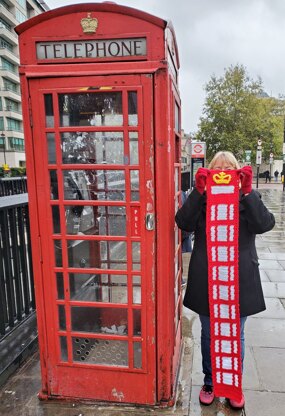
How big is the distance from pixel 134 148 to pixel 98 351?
60.4 inches

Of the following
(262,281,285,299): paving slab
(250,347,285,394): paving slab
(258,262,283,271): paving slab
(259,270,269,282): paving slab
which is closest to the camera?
(250,347,285,394): paving slab

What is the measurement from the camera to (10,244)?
10.8 feet

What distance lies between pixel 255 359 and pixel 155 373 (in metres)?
1.22

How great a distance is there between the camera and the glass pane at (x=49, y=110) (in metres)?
2.26

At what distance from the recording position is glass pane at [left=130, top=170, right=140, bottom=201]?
2.28 metres

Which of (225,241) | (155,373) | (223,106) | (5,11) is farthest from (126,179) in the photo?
(5,11)

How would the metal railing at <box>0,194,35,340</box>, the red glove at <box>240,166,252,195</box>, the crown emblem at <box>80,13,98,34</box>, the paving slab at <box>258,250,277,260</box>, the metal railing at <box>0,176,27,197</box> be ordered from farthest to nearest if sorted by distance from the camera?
1. the metal railing at <box>0,176,27,197</box>
2. the paving slab at <box>258,250,277,260</box>
3. the metal railing at <box>0,194,35,340</box>
4. the red glove at <box>240,166,252,195</box>
5. the crown emblem at <box>80,13,98,34</box>

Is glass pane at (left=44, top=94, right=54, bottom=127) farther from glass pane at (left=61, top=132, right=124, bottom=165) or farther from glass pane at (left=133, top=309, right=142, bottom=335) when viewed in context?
glass pane at (left=133, top=309, right=142, bottom=335)

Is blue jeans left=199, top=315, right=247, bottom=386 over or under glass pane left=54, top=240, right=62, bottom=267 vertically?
under

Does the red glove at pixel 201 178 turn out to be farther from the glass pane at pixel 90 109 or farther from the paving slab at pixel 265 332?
the paving slab at pixel 265 332

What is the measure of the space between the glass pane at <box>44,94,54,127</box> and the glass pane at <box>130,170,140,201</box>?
0.63 meters

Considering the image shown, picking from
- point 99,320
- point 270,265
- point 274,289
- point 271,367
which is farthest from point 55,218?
point 270,265

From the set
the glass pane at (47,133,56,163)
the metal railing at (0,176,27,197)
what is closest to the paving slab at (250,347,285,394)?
the glass pane at (47,133,56,163)

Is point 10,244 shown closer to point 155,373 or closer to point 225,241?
point 155,373
